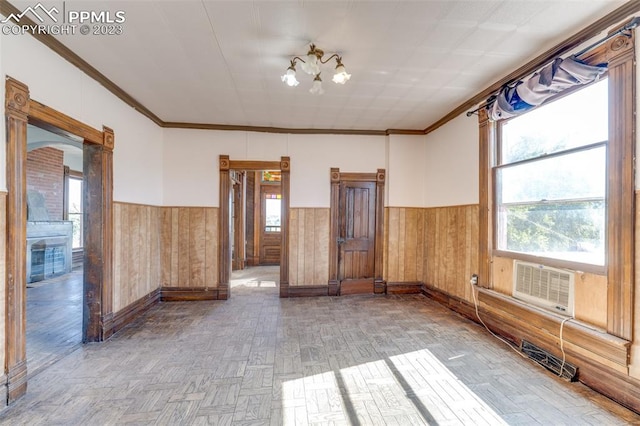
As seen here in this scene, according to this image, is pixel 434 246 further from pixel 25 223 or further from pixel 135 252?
pixel 25 223

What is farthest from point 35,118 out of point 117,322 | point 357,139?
point 357,139

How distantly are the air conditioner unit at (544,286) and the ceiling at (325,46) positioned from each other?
2032mm

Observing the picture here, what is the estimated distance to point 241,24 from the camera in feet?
7.33

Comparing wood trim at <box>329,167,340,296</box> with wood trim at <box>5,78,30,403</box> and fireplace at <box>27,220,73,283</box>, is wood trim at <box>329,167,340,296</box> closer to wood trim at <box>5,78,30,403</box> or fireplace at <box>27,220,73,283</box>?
wood trim at <box>5,78,30,403</box>

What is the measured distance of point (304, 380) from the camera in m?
2.35

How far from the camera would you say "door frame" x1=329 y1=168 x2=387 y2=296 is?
4863 millimetres

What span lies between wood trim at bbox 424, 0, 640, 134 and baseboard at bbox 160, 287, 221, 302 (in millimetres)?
4678

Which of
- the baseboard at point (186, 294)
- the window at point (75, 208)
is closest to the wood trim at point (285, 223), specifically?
the baseboard at point (186, 294)

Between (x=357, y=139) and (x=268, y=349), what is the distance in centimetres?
360

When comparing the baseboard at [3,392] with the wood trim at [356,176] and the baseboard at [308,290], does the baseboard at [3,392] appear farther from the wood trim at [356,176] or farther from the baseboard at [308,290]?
the wood trim at [356,176]

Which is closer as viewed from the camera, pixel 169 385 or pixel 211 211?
pixel 169 385

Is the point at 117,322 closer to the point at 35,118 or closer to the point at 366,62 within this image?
the point at 35,118

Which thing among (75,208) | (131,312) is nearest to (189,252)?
(131,312)

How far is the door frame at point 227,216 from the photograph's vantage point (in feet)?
15.2
